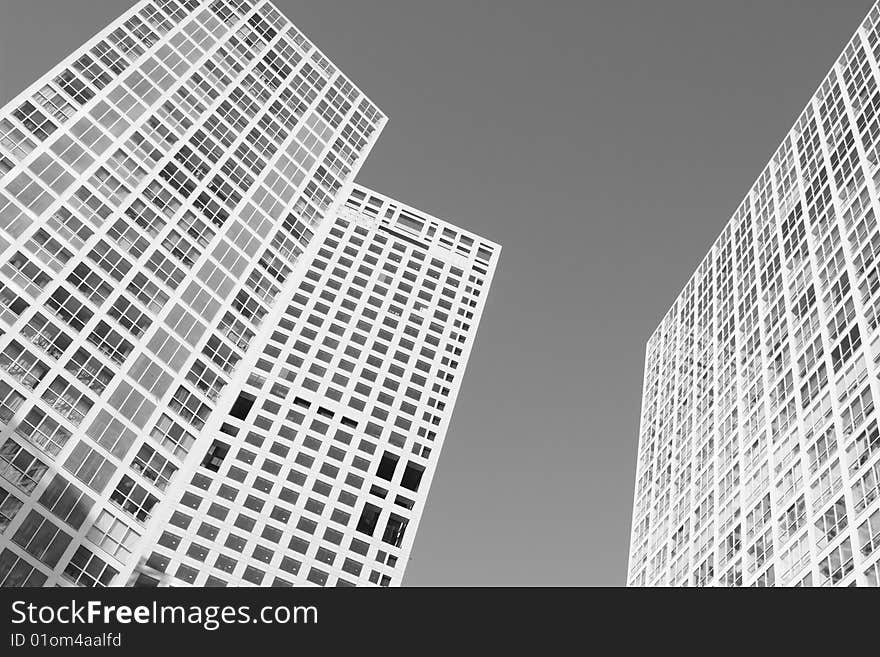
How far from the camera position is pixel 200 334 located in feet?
230

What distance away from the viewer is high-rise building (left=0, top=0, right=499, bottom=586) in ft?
194

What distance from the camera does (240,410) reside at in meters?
101

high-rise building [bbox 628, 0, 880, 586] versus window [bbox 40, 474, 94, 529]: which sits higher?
high-rise building [bbox 628, 0, 880, 586]

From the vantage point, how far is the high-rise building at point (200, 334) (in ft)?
194

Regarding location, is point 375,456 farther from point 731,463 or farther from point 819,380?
point 819,380

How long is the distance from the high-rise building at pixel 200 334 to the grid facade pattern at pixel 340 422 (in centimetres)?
25

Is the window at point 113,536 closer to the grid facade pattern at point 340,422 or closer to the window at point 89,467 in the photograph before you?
the window at point 89,467

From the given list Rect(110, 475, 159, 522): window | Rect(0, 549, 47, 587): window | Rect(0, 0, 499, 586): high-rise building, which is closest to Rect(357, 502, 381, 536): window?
Rect(0, 0, 499, 586): high-rise building

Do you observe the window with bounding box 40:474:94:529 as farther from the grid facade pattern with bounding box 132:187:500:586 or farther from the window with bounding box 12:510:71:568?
the grid facade pattern with bounding box 132:187:500:586

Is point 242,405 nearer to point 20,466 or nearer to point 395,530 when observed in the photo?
point 395,530

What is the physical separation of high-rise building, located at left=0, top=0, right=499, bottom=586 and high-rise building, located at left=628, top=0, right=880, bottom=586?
90.3 ft

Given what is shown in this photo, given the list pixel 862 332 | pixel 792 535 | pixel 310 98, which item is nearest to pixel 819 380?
pixel 862 332

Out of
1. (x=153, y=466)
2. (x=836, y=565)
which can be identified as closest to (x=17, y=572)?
(x=153, y=466)
